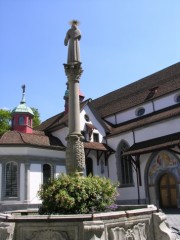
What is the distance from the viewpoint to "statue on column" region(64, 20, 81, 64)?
11.8 m

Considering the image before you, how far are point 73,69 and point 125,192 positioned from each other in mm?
14956

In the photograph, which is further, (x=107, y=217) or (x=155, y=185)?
(x=155, y=185)

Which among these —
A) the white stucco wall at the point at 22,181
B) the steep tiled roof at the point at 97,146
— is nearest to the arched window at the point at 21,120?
the steep tiled roof at the point at 97,146

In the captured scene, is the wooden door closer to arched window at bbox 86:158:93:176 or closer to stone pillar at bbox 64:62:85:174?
arched window at bbox 86:158:93:176

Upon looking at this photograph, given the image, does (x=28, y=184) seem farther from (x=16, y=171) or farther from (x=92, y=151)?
(x=92, y=151)

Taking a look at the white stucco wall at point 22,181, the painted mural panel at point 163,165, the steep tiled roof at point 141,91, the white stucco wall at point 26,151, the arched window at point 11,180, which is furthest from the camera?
the steep tiled roof at point 141,91

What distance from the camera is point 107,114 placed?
2977cm

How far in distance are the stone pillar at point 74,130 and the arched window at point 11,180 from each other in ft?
39.2

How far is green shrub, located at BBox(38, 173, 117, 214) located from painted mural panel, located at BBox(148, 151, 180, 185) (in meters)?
13.4

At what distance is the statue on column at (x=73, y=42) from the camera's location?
1184 cm

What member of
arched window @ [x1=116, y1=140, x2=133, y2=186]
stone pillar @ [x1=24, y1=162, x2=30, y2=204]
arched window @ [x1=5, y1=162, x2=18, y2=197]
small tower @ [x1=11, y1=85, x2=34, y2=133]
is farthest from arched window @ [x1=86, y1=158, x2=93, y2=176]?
small tower @ [x1=11, y1=85, x2=34, y2=133]

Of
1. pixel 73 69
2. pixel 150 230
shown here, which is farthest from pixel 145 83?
pixel 150 230

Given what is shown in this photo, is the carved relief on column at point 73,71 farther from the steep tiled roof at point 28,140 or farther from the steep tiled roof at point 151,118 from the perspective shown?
the steep tiled roof at point 151,118

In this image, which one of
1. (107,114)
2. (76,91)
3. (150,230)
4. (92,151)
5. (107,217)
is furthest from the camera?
(107,114)
